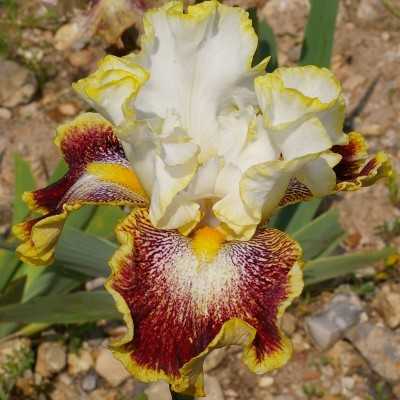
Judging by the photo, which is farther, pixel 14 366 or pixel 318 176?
pixel 14 366

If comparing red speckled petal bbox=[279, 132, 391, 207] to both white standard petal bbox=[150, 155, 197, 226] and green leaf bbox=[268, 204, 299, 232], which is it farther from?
green leaf bbox=[268, 204, 299, 232]

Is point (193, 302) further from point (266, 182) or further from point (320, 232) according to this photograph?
point (320, 232)

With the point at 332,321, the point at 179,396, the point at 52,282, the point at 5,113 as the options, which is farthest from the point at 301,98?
the point at 5,113

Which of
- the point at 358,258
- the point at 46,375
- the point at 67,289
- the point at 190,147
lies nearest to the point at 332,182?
the point at 190,147

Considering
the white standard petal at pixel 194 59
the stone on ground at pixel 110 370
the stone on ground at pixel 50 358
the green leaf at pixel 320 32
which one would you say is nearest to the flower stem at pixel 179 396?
the white standard petal at pixel 194 59

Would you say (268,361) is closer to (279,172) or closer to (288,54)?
(279,172)

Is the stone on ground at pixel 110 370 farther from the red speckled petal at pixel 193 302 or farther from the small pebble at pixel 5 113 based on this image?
the small pebble at pixel 5 113
